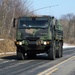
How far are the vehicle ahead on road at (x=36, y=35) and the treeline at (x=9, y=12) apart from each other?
19337 mm

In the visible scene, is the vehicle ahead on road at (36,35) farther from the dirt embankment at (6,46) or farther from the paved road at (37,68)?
the dirt embankment at (6,46)

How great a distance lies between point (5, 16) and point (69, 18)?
10125 cm

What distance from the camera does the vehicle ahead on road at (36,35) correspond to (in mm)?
24500

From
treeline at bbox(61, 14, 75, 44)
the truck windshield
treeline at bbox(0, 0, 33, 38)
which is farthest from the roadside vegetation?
treeline at bbox(61, 14, 75, 44)

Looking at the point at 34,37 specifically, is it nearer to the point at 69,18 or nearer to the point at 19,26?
the point at 19,26

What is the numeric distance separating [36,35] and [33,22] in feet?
3.52

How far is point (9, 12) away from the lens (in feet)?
163

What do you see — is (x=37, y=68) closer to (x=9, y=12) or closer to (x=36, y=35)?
(x=36, y=35)

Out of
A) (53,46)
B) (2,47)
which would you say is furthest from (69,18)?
(53,46)

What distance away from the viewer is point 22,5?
177ft

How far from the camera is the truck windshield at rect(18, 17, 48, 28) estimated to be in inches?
980

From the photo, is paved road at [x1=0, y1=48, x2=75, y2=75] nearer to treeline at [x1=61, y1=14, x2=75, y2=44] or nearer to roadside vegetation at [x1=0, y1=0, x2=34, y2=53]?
roadside vegetation at [x1=0, y1=0, x2=34, y2=53]

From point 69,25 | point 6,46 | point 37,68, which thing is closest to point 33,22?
point 37,68

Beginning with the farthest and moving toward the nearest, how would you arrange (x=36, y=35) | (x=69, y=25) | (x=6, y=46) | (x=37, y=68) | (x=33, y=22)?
(x=69, y=25) < (x=6, y=46) < (x=33, y=22) < (x=36, y=35) < (x=37, y=68)
